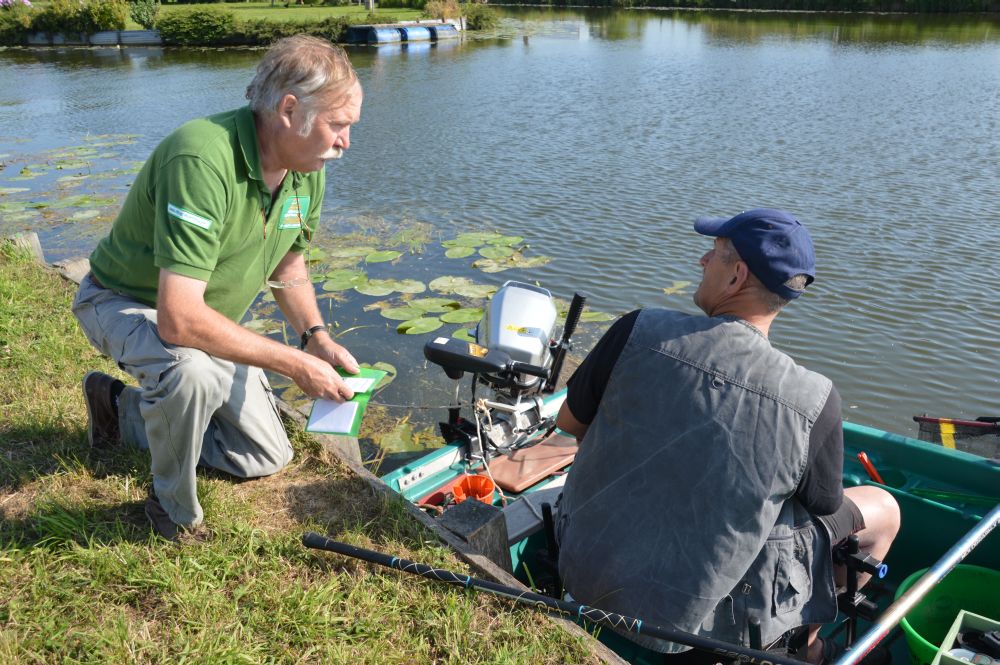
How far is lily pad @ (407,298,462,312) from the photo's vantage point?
7.08 meters

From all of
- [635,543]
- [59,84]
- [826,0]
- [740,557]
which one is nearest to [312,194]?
[635,543]

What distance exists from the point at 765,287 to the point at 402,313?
5115mm

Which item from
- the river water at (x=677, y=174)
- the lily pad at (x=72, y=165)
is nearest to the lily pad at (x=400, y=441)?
the river water at (x=677, y=174)

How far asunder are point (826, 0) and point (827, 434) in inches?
1645

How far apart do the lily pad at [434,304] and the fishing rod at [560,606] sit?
4.47 meters

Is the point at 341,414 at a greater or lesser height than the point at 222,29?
lesser

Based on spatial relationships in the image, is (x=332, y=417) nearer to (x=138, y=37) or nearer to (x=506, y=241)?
(x=506, y=241)

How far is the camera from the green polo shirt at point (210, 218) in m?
2.55

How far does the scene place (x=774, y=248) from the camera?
2.19m

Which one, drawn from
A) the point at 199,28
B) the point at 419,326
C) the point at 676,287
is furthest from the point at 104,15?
the point at 676,287

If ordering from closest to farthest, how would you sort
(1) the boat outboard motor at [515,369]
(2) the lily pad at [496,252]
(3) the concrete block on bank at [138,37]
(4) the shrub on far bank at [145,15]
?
(1) the boat outboard motor at [515,369]
(2) the lily pad at [496,252]
(3) the concrete block on bank at [138,37]
(4) the shrub on far bank at [145,15]

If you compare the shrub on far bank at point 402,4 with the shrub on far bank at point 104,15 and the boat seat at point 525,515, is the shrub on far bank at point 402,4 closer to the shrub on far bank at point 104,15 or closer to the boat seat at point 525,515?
the shrub on far bank at point 104,15

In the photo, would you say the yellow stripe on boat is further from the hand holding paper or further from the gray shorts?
the hand holding paper

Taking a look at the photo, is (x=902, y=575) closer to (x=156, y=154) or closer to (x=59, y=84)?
(x=156, y=154)
